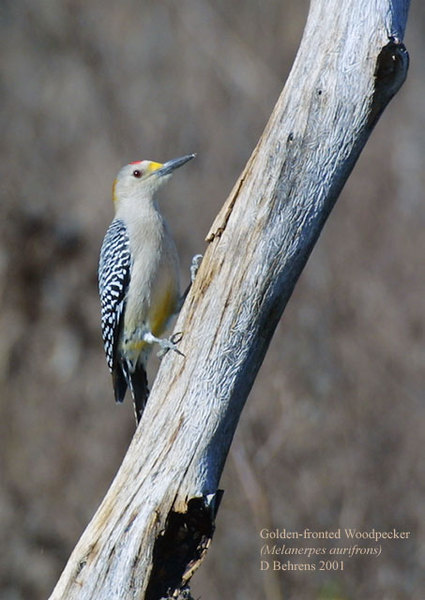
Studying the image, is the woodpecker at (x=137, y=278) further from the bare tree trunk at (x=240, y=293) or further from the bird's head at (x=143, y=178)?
the bare tree trunk at (x=240, y=293)

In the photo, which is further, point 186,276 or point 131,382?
point 186,276

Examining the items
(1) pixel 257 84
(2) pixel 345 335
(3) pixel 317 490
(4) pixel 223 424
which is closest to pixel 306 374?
(2) pixel 345 335

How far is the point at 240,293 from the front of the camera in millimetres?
3920

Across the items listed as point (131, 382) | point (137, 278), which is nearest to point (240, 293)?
point (137, 278)

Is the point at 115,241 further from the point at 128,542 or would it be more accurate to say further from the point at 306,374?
the point at 306,374

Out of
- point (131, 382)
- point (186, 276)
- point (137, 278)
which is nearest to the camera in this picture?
point (137, 278)

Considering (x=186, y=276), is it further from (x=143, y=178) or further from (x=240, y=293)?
(x=240, y=293)

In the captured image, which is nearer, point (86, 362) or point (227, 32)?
point (86, 362)

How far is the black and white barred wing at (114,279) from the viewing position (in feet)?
17.8

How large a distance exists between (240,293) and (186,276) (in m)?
5.82

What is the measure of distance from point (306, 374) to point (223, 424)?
580 cm

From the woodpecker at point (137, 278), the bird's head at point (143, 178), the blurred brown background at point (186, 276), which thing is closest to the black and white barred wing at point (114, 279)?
the woodpecker at point (137, 278)

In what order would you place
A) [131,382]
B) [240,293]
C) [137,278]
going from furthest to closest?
[131,382], [137,278], [240,293]

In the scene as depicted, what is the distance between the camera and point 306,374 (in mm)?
9672
